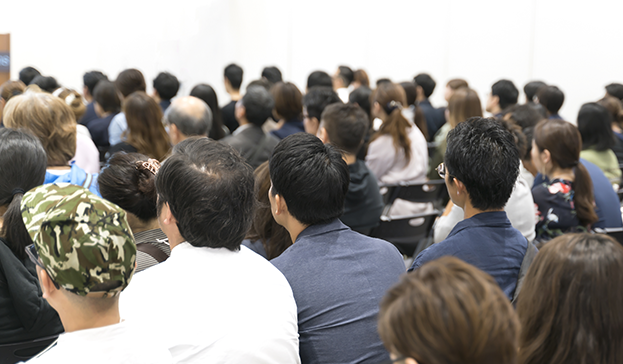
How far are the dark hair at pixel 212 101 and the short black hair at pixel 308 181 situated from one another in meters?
2.94

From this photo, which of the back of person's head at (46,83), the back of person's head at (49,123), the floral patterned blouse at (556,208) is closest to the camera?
the back of person's head at (49,123)

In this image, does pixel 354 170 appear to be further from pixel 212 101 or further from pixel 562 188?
pixel 212 101

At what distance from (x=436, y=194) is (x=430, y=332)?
3.44 meters

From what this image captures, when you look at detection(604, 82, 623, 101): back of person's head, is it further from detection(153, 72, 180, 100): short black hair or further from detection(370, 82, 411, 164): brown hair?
detection(153, 72, 180, 100): short black hair

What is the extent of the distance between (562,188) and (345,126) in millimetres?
1229

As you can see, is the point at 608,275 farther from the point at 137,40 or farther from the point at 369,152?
the point at 137,40

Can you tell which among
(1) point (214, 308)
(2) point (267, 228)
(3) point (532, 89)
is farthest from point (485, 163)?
(3) point (532, 89)

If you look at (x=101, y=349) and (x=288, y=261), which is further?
(x=288, y=261)

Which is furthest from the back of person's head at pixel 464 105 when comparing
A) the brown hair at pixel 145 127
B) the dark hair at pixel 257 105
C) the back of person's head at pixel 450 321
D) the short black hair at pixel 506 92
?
the back of person's head at pixel 450 321

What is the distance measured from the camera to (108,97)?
5.07m

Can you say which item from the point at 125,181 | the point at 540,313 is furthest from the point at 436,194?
the point at 540,313

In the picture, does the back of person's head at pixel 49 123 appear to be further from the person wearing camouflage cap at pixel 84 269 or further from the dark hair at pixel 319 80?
the dark hair at pixel 319 80

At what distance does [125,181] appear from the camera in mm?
1985

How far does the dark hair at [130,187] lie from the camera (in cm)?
197
